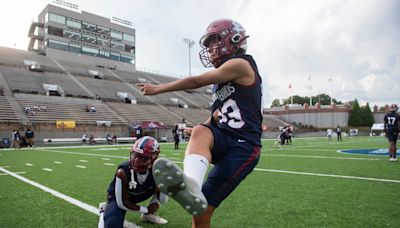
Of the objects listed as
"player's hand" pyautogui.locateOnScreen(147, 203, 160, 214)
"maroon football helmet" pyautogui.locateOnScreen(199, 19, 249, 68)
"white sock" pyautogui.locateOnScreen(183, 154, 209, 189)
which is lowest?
"player's hand" pyautogui.locateOnScreen(147, 203, 160, 214)

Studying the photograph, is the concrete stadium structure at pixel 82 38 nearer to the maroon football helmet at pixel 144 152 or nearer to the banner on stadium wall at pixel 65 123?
the banner on stadium wall at pixel 65 123

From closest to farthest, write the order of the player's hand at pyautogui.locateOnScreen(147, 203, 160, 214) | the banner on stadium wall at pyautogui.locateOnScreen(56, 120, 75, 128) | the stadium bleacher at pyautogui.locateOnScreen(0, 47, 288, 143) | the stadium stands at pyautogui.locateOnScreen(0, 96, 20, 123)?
the player's hand at pyautogui.locateOnScreen(147, 203, 160, 214)
the stadium stands at pyautogui.locateOnScreen(0, 96, 20, 123)
the banner on stadium wall at pyautogui.locateOnScreen(56, 120, 75, 128)
the stadium bleacher at pyautogui.locateOnScreen(0, 47, 288, 143)

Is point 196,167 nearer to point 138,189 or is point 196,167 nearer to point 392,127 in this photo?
point 138,189

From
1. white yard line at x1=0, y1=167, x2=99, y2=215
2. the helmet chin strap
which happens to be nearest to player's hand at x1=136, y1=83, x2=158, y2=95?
the helmet chin strap

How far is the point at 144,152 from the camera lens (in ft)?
11.7

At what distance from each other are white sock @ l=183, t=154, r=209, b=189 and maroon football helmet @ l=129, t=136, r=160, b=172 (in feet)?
4.05

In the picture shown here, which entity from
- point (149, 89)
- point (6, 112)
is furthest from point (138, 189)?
point (6, 112)

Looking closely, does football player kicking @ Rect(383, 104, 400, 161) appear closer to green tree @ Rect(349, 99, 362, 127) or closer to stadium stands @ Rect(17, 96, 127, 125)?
stadium stands @ Rect(17, 96, 127, 125)

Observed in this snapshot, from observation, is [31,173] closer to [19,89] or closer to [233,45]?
[233,45]

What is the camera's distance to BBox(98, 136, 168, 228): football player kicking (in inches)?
142

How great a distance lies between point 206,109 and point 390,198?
50506 mm

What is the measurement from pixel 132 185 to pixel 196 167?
1.71 meters

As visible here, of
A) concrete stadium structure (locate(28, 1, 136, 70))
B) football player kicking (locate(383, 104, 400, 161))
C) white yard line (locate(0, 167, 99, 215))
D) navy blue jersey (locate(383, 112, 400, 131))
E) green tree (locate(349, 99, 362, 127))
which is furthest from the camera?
green tree (locate(349, 99, 362, 127))

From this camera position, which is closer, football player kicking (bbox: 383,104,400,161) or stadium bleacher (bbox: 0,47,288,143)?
football player kicking (bbox: 383,104,400,161)
